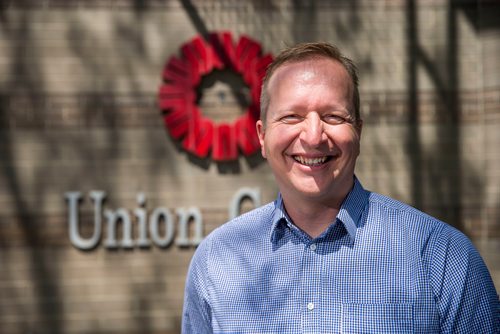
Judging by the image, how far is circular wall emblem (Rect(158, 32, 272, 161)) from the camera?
740 centimetres

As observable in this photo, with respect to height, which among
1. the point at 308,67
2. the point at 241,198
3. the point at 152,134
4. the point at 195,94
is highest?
the point at 308,67

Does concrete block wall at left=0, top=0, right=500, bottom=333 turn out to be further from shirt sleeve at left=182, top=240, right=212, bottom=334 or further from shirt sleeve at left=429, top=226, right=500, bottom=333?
shirt sleeve at left=429, top=226, right=500, bottom=333

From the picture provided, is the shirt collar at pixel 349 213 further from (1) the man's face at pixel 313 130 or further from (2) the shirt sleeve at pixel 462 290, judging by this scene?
(2) the shirt sleeve at pixel 462 290

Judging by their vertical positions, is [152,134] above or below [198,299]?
below

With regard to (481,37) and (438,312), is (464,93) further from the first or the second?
(438,312)

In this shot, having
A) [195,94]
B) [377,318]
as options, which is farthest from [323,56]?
[195,94]

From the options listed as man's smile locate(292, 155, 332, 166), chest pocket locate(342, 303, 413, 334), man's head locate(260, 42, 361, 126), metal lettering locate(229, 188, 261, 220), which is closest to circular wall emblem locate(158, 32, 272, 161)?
metal lettering locate(229, 188, 261, 220)

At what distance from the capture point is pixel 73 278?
7266 millimetres

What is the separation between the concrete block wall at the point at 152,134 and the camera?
7250 millimetres

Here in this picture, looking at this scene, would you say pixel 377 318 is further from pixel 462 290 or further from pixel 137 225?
pixel 137 225

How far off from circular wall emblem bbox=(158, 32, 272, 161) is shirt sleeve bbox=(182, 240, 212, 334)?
486 cm

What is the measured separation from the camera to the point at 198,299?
8.24 feet

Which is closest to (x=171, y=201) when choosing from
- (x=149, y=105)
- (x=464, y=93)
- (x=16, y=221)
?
(x=149, y=105)

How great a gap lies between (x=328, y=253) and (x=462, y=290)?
435 mm
